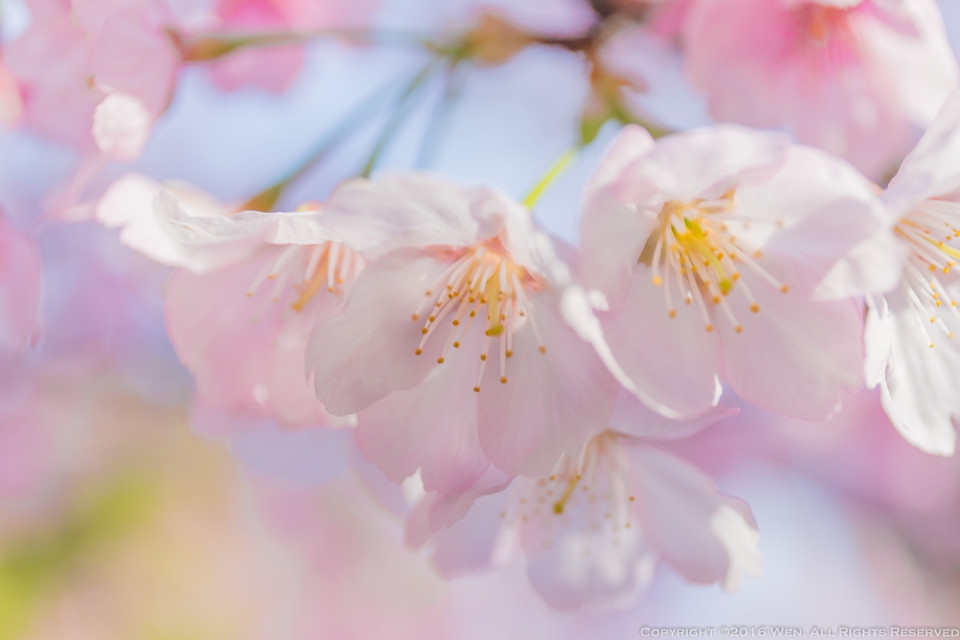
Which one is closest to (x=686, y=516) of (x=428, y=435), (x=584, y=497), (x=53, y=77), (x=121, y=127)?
(x=584, y=497)

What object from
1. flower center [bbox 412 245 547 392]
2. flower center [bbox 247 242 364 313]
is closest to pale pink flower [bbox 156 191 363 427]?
flower center [bbox 247 242 364 313]

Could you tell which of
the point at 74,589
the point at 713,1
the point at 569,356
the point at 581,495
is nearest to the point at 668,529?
the point at 581,495

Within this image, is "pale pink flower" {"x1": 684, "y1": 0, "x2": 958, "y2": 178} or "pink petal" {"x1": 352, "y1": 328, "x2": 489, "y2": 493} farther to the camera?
"pale pink flower" {"x1": 684, "y1": 0, "x2": 958, "y2": 178}

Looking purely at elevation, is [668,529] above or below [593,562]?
above

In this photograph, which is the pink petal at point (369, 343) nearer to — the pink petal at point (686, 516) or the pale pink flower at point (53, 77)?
the pink petal at point (686, 516)

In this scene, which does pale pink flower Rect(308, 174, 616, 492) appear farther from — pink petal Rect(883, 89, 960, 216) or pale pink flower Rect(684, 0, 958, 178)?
pale pink flower Rect(684, 0, 958, 178)

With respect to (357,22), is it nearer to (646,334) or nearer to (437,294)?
(437,294)

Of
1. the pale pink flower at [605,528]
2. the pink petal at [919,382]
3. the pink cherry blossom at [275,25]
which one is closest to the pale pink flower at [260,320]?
the pale pink flower at [605,528]
